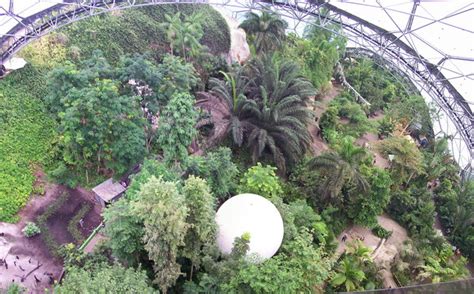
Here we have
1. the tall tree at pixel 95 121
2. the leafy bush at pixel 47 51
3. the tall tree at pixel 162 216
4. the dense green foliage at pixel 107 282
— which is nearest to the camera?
the dense green foliage at pixel 107 282

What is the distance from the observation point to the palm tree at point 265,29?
22.9m

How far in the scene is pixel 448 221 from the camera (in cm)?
2102

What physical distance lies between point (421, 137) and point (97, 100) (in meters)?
21.0

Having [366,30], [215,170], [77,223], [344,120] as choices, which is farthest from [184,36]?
[344,120]

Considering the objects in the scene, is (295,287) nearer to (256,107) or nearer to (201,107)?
(256,107)

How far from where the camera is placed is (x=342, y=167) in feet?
52.7

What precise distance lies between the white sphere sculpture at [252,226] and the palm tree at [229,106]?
5.54 metres

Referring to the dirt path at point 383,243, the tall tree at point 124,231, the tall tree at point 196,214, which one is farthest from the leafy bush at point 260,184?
the tall tree at point 124,231

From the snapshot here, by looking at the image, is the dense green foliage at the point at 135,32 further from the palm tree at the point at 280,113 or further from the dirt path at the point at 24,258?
the dirt path at the point at 24,258

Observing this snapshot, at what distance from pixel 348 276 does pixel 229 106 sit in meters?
8.94

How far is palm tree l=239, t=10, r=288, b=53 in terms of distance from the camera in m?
22.9

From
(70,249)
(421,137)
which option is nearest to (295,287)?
(70,249)

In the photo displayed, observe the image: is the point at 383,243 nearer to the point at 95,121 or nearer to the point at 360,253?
the point at 360,253

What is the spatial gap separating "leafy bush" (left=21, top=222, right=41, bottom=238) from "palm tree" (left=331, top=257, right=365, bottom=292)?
10.7 metres
